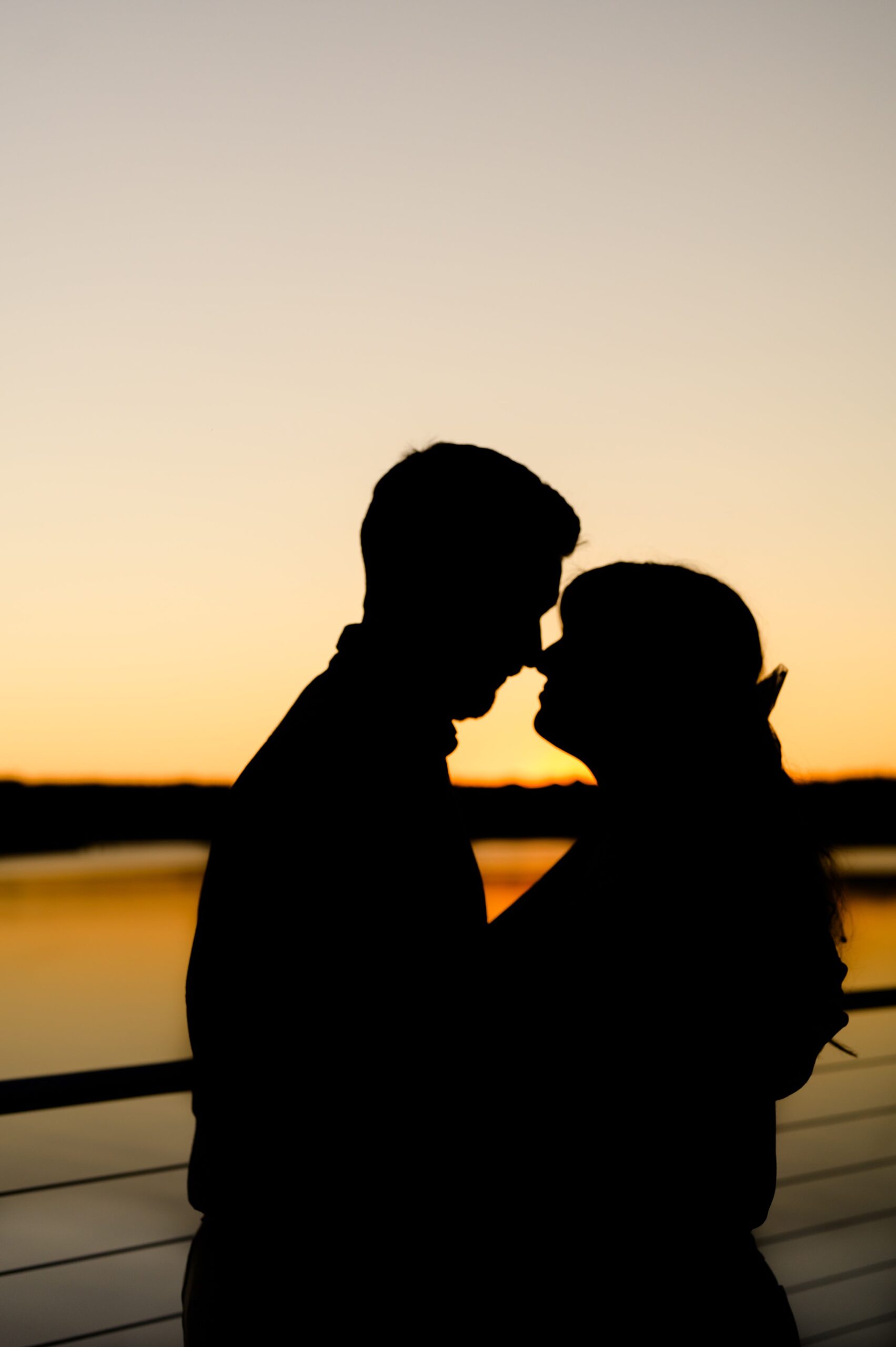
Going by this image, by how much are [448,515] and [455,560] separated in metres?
0.05

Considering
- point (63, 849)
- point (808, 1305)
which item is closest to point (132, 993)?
point (808, 1305)

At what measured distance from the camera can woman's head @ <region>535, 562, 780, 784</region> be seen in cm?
132

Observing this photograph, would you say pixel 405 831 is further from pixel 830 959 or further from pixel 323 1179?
pixel 830 959

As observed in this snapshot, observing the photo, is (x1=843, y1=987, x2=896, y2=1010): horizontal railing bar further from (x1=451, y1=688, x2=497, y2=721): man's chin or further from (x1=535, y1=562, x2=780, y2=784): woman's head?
(x1=451, y1=688, x2=497, y2=721): man's chin

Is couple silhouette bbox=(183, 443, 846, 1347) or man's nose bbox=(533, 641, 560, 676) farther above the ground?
man's nose bbox=(533, 641, 560, 676)

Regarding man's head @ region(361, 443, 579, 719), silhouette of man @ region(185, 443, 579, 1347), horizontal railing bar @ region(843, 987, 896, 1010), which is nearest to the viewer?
silhouette of man @ region(185, 443, 579, 1347)

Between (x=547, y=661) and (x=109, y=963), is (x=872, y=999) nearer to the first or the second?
(x=547, y=661)

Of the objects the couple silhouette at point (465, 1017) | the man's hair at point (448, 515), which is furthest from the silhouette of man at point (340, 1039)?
the man's hair at point (448, 515)

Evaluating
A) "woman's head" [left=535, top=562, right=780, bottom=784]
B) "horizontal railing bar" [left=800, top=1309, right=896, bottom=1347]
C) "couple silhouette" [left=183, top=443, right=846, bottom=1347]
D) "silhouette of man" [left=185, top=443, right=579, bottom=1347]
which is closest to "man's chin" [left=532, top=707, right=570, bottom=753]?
"woman's head" [left=535, top=562, right=780, bottom=784]

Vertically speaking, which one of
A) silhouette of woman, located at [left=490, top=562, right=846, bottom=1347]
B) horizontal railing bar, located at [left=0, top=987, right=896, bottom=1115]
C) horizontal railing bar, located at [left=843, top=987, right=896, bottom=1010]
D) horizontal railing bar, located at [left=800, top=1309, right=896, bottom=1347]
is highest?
silhouette of woman, located at [left=490, top=562, right=846, bottom=1347]

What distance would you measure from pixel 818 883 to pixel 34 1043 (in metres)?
11.4

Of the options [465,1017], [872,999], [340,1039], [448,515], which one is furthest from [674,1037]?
[872,999]

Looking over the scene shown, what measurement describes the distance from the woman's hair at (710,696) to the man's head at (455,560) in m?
0.22

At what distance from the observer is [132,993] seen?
13.4 metres
